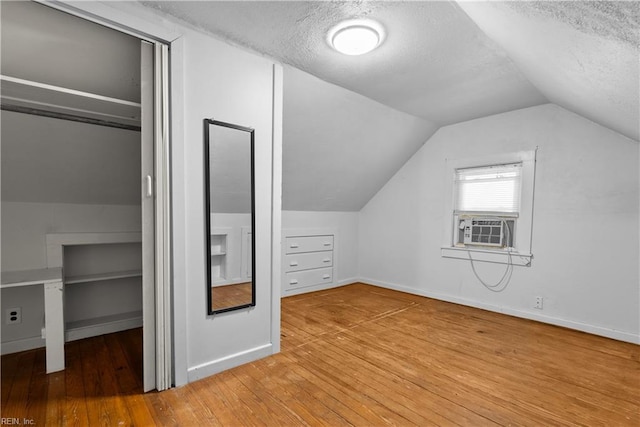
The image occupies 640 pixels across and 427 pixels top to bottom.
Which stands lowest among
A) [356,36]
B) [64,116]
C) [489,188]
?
[489,188]

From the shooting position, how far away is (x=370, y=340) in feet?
9.12

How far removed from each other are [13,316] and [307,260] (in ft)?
9.80

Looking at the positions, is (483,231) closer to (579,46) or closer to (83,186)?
(579,46)

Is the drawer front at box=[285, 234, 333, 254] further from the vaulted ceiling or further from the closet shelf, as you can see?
the closet shelf

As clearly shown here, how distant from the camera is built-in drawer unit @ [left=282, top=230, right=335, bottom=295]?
13.9 feet

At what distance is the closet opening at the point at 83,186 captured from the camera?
6.24ft

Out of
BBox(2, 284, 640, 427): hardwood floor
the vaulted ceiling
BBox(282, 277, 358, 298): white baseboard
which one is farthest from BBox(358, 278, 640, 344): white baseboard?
the vaulted ceiling

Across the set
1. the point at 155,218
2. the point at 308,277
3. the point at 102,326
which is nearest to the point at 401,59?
the point at 155,218

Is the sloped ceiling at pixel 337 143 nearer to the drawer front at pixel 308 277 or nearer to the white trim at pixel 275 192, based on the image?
the white trim at pixel 275 192

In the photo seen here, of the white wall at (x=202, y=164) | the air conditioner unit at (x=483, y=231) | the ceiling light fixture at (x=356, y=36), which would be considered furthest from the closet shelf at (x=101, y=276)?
the air conditioner unit at (x=483, y=231)

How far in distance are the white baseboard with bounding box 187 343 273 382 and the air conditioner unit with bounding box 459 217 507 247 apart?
2.77 meters

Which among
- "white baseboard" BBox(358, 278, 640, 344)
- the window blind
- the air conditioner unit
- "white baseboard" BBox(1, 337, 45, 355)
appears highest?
the window blind

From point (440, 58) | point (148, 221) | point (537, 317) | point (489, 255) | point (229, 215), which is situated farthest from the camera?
point (489, 255)

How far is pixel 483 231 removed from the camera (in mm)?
3781
